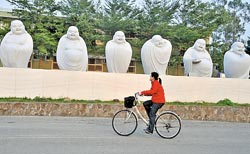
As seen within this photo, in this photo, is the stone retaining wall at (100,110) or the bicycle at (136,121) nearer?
the bicycle at (136,121)

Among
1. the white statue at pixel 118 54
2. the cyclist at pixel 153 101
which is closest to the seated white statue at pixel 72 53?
the white statue at pixel 118 54

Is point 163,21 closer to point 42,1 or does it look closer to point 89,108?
point 42,1

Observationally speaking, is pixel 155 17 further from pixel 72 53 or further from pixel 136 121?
pixel 136 121

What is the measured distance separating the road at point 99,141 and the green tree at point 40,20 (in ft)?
66.9

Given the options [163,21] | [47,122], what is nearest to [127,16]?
[163,21]

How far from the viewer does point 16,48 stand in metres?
16.6

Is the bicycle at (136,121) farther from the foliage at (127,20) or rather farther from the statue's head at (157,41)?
the foliage at (127,20)

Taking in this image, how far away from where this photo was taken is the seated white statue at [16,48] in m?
16.6

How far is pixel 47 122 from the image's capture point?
1241cm

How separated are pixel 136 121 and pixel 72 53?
804 centimetres

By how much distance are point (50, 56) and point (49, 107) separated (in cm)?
2145

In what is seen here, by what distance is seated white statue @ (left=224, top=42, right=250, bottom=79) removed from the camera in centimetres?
2011

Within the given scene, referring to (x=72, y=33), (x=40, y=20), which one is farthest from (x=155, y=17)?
(x=72, y=33)

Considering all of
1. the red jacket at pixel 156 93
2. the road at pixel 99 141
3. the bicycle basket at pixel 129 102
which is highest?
the red jacket at pixel 156 93
